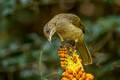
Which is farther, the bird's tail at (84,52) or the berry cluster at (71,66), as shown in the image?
the bird's tail at (84,52)

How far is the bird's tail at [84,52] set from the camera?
2713 millimetres

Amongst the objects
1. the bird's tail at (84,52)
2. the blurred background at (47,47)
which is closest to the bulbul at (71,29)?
the bird's tail at (84,52)

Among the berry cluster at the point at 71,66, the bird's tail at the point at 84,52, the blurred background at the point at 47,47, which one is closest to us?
the berry cluster at the point at 71,66

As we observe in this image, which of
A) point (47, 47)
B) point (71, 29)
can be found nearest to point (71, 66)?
point (71, 29)

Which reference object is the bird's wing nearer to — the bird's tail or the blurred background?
the bird's tail

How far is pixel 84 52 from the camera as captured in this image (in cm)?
279

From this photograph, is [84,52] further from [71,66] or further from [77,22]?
[71,66]

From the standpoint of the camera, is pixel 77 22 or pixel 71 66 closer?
pixel 71 66

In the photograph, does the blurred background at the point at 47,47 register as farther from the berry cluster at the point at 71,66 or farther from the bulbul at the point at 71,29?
the berry cluster at the point at 71,66

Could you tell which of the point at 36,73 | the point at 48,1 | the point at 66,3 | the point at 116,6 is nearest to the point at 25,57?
the point at 36,73

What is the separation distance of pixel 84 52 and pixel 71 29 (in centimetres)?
22

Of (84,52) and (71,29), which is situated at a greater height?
(71,29)

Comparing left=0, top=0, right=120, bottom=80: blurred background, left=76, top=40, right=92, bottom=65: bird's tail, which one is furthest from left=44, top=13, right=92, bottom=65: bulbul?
left=0, top=0, right=120, bottom=80: blurred background

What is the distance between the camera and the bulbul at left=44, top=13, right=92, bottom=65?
8.95ft
